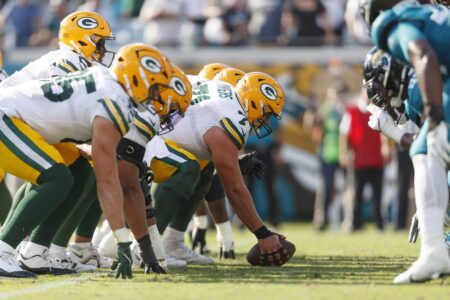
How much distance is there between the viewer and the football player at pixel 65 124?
240 inches

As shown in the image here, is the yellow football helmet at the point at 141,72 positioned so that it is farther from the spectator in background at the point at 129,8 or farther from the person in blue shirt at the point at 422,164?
the spectator in background at the point at 129,8

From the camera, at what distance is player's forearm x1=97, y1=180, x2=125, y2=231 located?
6.05m

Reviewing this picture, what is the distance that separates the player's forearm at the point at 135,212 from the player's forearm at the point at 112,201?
44 cm

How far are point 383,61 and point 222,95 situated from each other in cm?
149

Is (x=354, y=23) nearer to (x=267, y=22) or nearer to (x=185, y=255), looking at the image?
(x=267, y=22)

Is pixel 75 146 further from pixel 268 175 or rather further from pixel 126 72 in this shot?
pixel 268 175

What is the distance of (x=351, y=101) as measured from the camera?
1468 cm

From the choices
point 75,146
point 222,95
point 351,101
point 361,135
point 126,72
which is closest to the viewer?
point 126,72

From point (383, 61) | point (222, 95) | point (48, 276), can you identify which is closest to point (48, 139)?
point (48, 276)

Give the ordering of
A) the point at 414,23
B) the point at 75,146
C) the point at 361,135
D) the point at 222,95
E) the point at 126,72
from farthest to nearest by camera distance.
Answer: the point at 361,135, the point at 222,95, the point at 75,146, the point at 126,72, the point at 414,23

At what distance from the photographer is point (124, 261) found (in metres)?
6.14

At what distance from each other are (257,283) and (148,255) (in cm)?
88

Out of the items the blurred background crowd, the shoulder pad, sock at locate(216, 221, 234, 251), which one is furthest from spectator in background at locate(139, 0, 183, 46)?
the shoulder pad

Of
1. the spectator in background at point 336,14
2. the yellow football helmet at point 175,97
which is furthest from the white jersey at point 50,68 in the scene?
the spectator in background at point 336,14
